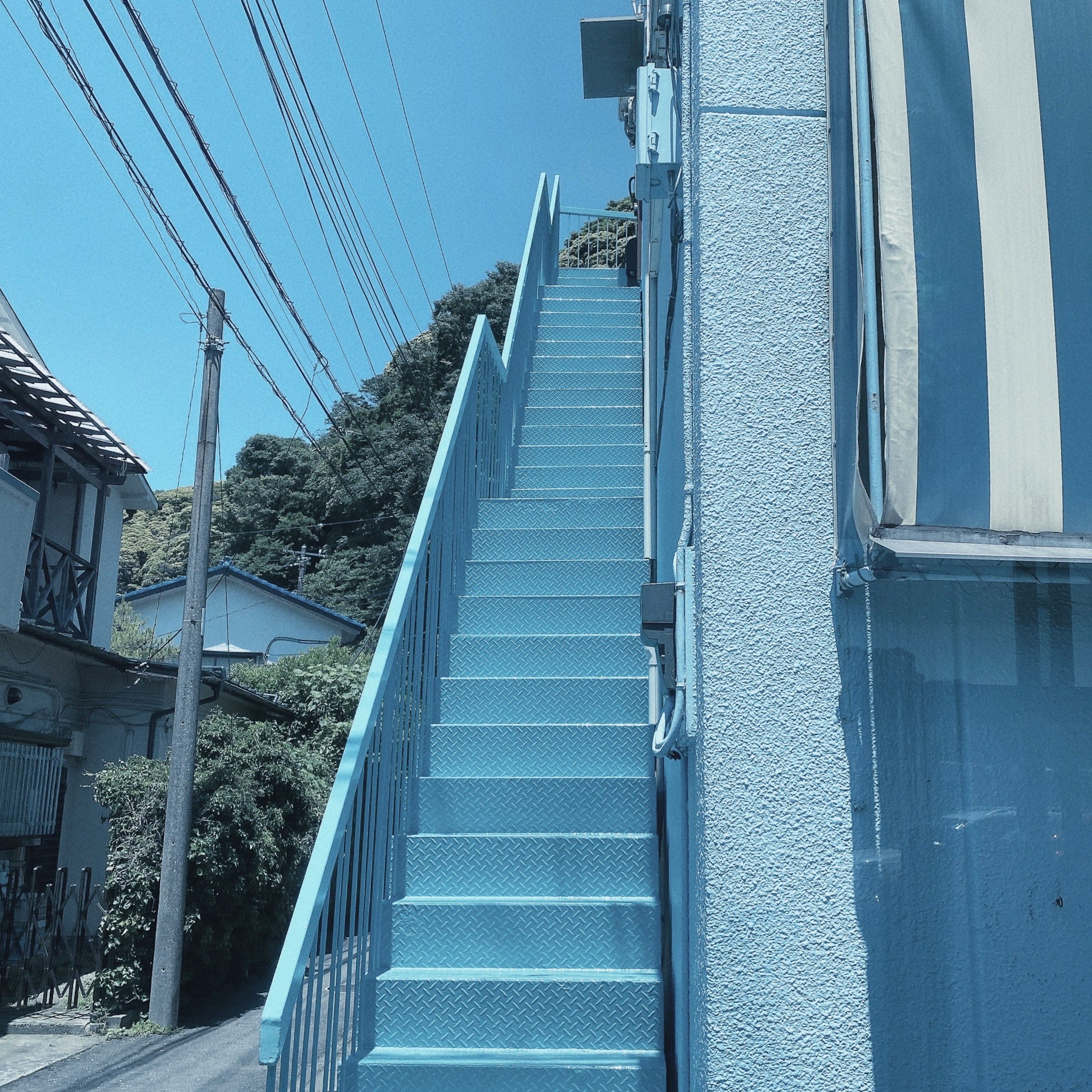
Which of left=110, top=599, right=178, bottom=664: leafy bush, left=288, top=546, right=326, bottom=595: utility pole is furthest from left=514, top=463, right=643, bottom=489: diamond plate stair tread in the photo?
left=288, top=546, right=326, bottom=595: utility pole

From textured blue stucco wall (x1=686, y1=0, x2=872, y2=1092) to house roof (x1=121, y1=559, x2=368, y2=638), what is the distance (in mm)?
22477

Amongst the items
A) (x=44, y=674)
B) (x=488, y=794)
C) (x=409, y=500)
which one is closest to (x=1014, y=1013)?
(x=488, y=794)

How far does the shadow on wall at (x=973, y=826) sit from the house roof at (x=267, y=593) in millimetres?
22694

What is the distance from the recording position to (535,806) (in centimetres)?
338

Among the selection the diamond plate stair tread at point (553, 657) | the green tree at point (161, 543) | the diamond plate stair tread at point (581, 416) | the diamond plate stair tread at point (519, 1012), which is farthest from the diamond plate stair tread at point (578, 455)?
the green tree at point (161, 543)

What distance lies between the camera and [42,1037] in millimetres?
7453

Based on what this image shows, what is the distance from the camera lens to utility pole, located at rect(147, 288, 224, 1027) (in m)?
7.48

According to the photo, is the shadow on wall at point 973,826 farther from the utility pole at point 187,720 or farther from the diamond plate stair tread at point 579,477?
the utility pole at point 187,720

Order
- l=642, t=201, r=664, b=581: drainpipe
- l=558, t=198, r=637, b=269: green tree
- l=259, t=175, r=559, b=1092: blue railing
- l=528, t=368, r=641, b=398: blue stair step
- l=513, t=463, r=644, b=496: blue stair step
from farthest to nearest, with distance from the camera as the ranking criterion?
l=558, t=198, r=637, b=269: green tree < l=528, t=368, r=641, b=398: blue stair step < l=513, t=463, r=644, b=496: blue stair step < l=642, t=201, r=664, b=581: drainpipe < l=259, t=175, r=559, b=1092: blue railing

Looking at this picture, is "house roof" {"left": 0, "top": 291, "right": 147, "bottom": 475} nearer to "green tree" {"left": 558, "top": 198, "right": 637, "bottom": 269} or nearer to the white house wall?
"green tree" {"left": 558, "top": 198, "right": 637, "bottom": 269}

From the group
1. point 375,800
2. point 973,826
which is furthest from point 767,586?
point 375,800

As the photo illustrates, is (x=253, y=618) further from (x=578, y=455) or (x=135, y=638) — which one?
(x=578, y=455)

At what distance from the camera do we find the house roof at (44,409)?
9.20 metres

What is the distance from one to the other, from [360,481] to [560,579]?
73.1ft
